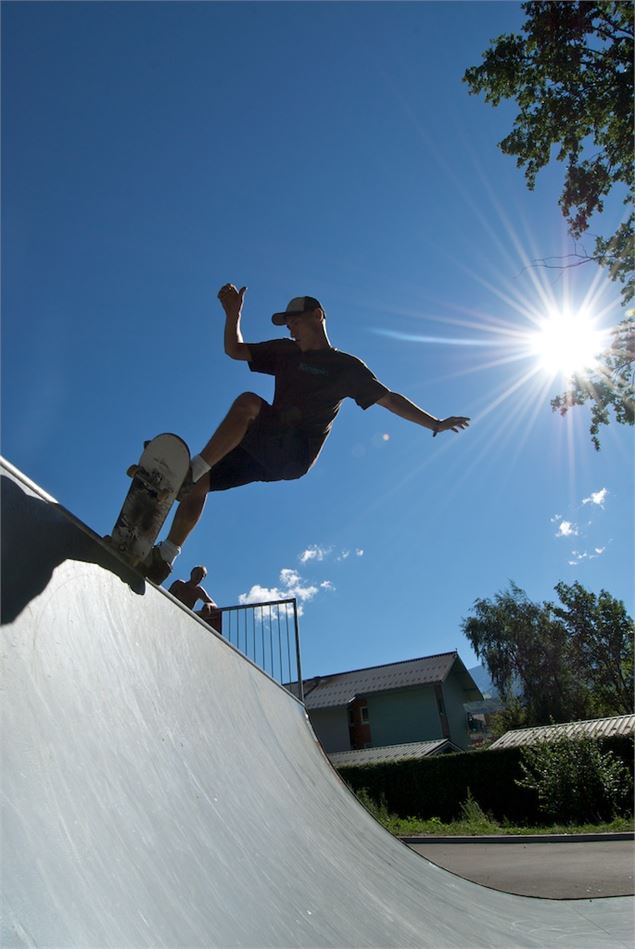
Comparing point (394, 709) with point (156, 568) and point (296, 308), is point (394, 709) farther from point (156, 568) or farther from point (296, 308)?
point (156, 568)

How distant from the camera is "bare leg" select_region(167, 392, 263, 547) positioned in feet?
8.13

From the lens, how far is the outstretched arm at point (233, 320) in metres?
2.77

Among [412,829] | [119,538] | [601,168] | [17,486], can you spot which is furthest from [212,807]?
[412,829]

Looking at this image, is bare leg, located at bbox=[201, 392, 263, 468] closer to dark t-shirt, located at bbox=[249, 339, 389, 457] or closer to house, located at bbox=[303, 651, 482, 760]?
dark t-shirt, located at bbox=[249, 339, 389, 457]

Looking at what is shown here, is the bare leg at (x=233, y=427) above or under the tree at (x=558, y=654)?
under

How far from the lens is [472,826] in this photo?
14.9 metres

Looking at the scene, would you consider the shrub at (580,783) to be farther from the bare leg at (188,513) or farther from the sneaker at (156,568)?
the sneaker at (156,568)

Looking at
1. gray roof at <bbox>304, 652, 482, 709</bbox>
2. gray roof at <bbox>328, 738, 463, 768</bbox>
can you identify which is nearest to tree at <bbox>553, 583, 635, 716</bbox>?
gray roof at <bbox>304, 652, 482, 709</bbox>

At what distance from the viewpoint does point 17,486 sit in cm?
149

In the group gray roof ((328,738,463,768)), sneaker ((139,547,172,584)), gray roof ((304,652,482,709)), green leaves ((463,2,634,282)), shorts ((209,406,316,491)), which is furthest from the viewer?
gray roof ((304,652,482,709))

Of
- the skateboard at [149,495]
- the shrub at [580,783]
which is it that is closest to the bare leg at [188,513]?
the skateboard at [149,495]

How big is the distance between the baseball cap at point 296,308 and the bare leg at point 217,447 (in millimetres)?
601

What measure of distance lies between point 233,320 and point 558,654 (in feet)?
136

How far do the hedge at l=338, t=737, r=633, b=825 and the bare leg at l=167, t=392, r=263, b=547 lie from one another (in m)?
16.1
